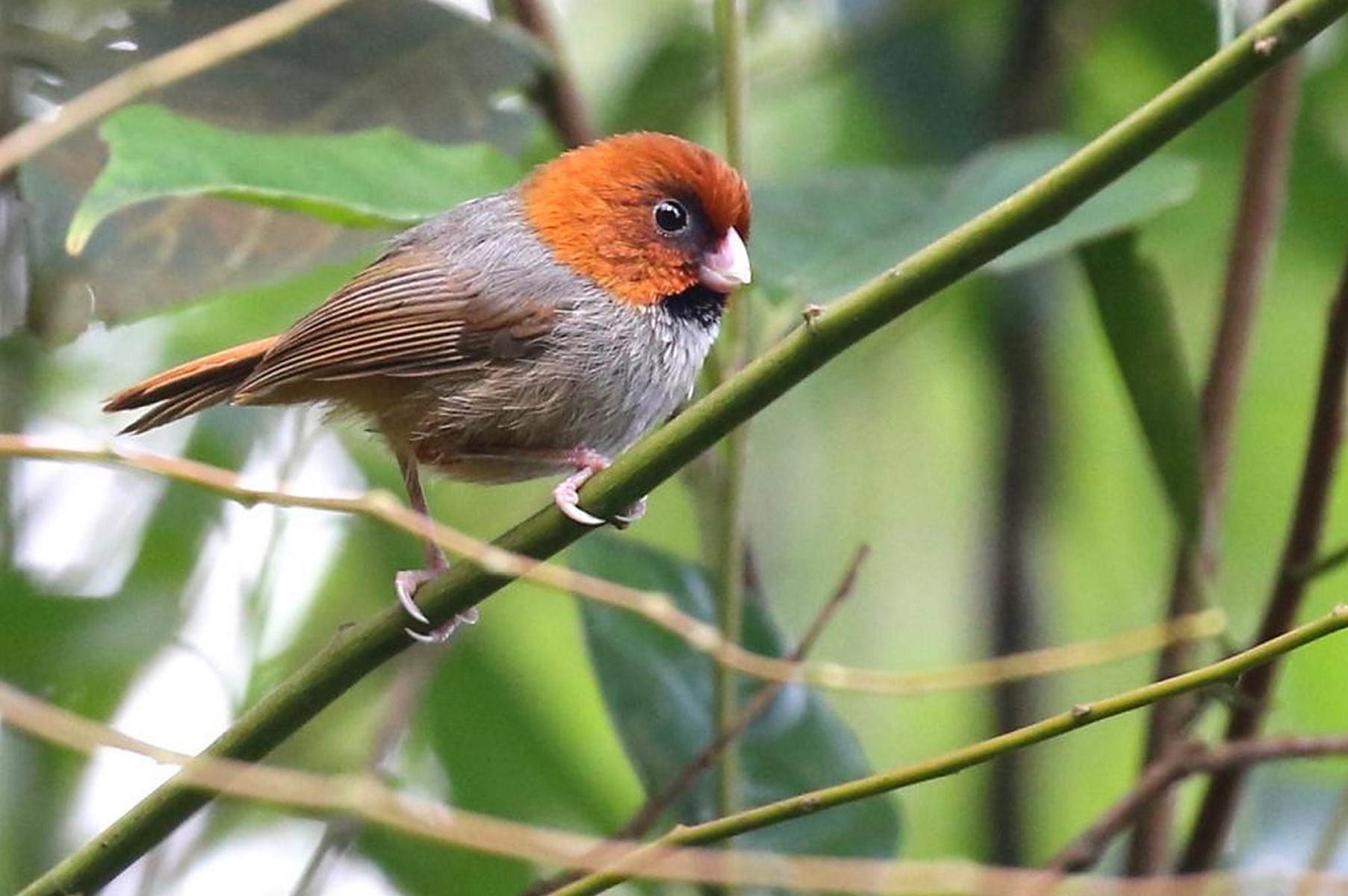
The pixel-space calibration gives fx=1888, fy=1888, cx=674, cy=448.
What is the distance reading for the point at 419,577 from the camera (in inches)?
107

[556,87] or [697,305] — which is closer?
[697,305]

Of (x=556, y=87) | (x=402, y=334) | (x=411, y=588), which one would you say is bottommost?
(x=411, y=588)

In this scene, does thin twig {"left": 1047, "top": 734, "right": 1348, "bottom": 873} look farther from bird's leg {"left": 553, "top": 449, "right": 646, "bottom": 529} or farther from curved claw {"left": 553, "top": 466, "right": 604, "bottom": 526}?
curved claw {"left": 553, "top": 466, "right": 604, "bottom": 526}

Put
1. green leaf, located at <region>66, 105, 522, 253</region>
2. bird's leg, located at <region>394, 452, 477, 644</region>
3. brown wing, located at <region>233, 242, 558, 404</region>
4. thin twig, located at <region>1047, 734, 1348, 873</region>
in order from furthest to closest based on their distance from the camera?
brown wing, located at <region>233, 242, 558, 404</region>
thin twig, located at <region>1047, 734, 1348, 873</region>
green leaf, located at <region>66, 105, 522, 253</region>
bird's leg, located at <region>394, 452, 477, 644</region>

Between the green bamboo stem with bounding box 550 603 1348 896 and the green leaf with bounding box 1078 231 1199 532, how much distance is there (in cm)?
118

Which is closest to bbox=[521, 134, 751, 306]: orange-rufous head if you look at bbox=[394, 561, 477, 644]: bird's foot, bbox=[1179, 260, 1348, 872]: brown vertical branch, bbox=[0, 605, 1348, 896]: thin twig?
bbox=[394, 561, 477, 644]: bird's foot

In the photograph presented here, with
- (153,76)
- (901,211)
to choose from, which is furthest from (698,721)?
(153,76)

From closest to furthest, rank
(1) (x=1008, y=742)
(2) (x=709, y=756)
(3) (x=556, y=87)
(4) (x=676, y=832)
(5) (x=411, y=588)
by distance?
(1) (x=1008, y=742) → (4) (x=676, y=832) → (5) (x=411, y=588) → (2) (x=709, y=756) → (3) (x=556, y=87)

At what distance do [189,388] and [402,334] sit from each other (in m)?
0.37

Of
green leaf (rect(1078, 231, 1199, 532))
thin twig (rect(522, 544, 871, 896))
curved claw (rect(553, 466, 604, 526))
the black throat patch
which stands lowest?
curved claw (rect(553, 466, 604, 526))

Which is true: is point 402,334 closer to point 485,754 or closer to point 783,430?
point 485,754

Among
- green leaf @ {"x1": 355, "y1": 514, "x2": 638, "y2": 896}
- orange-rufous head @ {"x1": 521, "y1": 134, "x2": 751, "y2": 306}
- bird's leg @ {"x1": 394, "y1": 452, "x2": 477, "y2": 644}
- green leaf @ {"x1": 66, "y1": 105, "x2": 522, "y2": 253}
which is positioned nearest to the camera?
bird's leg @ {"x1": 394, "y1": 452, "x2": 477, "y2": 644}

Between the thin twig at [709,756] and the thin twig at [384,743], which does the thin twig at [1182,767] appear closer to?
the thin twig at [709,756]

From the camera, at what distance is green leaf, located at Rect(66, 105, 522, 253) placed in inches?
96.4
